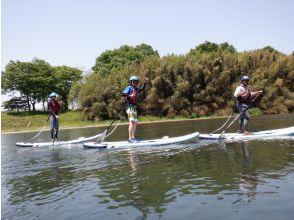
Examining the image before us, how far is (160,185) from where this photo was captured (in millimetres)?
8188

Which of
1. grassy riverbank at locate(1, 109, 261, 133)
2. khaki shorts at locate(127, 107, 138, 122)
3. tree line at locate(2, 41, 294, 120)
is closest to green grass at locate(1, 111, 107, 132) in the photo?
grassy riverbank at locate(1, 109, 261, 133)

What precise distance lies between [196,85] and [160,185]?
46.6 m

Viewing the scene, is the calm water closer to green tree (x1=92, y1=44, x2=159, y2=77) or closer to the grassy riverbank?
the grassy riverbank

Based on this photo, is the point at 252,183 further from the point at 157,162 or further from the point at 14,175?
the point at 14,175

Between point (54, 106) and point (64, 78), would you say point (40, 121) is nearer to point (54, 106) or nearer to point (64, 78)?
point (64, 78)

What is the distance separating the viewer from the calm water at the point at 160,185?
6.44 meters

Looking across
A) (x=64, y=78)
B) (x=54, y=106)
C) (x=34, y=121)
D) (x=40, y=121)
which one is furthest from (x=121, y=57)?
(x=54, y=106)

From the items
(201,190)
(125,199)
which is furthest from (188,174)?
(125,199)

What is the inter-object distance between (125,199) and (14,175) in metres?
5.15

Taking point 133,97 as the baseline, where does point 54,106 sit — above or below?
below

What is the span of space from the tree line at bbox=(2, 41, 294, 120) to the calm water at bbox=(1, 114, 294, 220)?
40144mm

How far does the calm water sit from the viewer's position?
6438 mm

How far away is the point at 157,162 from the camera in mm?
11188

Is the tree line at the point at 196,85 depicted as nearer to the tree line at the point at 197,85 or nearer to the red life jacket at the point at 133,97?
the tree line at the point at 197,85
